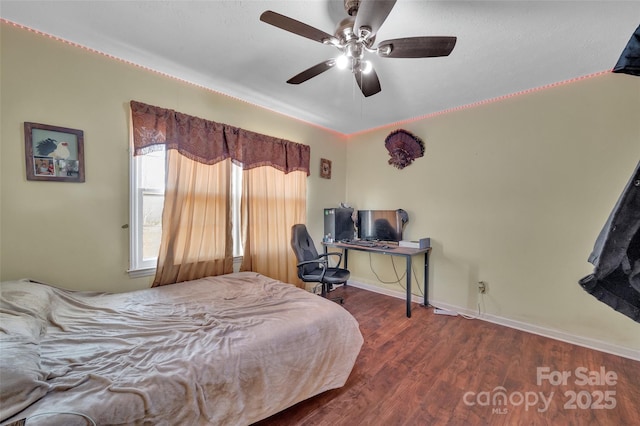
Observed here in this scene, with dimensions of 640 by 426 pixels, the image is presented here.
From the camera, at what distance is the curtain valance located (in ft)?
7.54

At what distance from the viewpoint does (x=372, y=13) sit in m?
1.24

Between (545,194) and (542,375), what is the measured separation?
1703mm

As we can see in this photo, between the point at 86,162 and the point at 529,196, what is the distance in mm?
4213

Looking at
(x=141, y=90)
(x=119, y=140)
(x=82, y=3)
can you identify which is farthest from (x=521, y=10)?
(x=119, y=140)

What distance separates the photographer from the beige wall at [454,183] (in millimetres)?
1867

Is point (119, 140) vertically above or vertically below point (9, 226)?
above

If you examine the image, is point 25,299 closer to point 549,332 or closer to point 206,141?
point 206,141

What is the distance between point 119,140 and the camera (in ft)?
7.25

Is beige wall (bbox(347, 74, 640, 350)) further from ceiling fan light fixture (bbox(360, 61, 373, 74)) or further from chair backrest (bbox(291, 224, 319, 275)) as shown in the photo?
ceiling fan light fixture (bbox(360, 61, 373, 74))

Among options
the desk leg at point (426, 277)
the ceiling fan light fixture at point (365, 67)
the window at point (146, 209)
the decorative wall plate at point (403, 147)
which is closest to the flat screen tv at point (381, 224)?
the desk leg at point (426, 277)

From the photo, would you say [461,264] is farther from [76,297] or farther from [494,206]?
[76,297]

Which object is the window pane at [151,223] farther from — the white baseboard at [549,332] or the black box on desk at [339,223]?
the white baseboard at [549,332]

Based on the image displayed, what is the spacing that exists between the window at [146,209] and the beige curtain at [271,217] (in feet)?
2.81

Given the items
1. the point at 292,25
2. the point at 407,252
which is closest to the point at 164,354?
the point at 292,25
